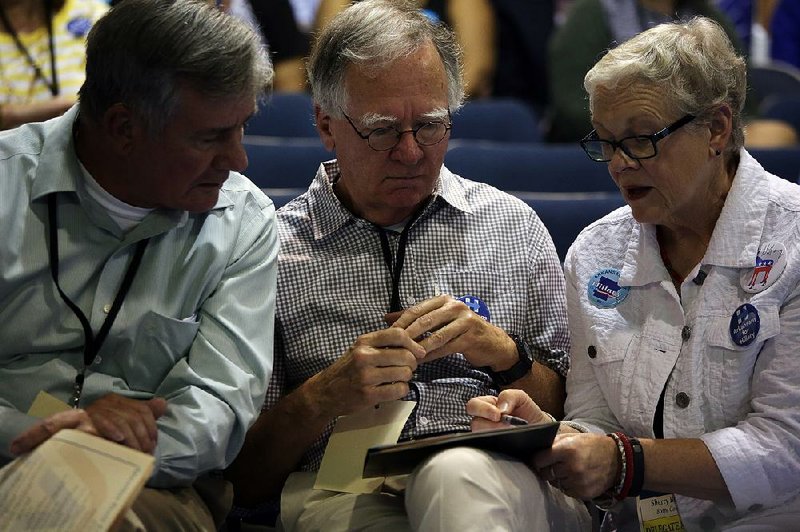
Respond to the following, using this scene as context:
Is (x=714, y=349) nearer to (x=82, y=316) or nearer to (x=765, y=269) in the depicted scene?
(x=765, y=269)

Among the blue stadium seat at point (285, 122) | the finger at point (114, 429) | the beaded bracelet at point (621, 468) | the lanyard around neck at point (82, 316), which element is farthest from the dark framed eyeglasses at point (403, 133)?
the blue stadium seat at point (285, 122)

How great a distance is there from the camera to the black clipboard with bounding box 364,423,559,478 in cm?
206

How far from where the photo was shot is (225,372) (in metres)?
2.22

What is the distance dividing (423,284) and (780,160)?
5.21ft

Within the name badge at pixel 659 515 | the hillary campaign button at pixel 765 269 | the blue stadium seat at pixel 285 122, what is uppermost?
the hillary campaign button at pixel 765 269

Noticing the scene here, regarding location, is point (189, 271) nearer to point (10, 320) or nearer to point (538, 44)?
point (10, 320)

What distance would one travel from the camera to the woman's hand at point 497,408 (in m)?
2.25

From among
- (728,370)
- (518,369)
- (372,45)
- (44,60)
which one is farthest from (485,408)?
(44,60)

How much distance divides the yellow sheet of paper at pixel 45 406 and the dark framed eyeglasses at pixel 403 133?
33.2 inches

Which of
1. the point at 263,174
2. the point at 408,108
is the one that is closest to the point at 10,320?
the point at 408,108

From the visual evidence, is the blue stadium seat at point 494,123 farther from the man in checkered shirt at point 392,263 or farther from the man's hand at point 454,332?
the man's hand at point 454,332

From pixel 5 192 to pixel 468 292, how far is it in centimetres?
97

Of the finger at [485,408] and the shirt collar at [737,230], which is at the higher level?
the shirt collar at [737,230]

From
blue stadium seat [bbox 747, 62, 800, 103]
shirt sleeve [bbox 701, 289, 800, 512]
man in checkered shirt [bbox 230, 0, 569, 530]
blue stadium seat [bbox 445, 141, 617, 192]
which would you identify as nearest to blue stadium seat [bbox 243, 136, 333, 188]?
blue stadium seat [bbox 445, 141, 617, 192]
